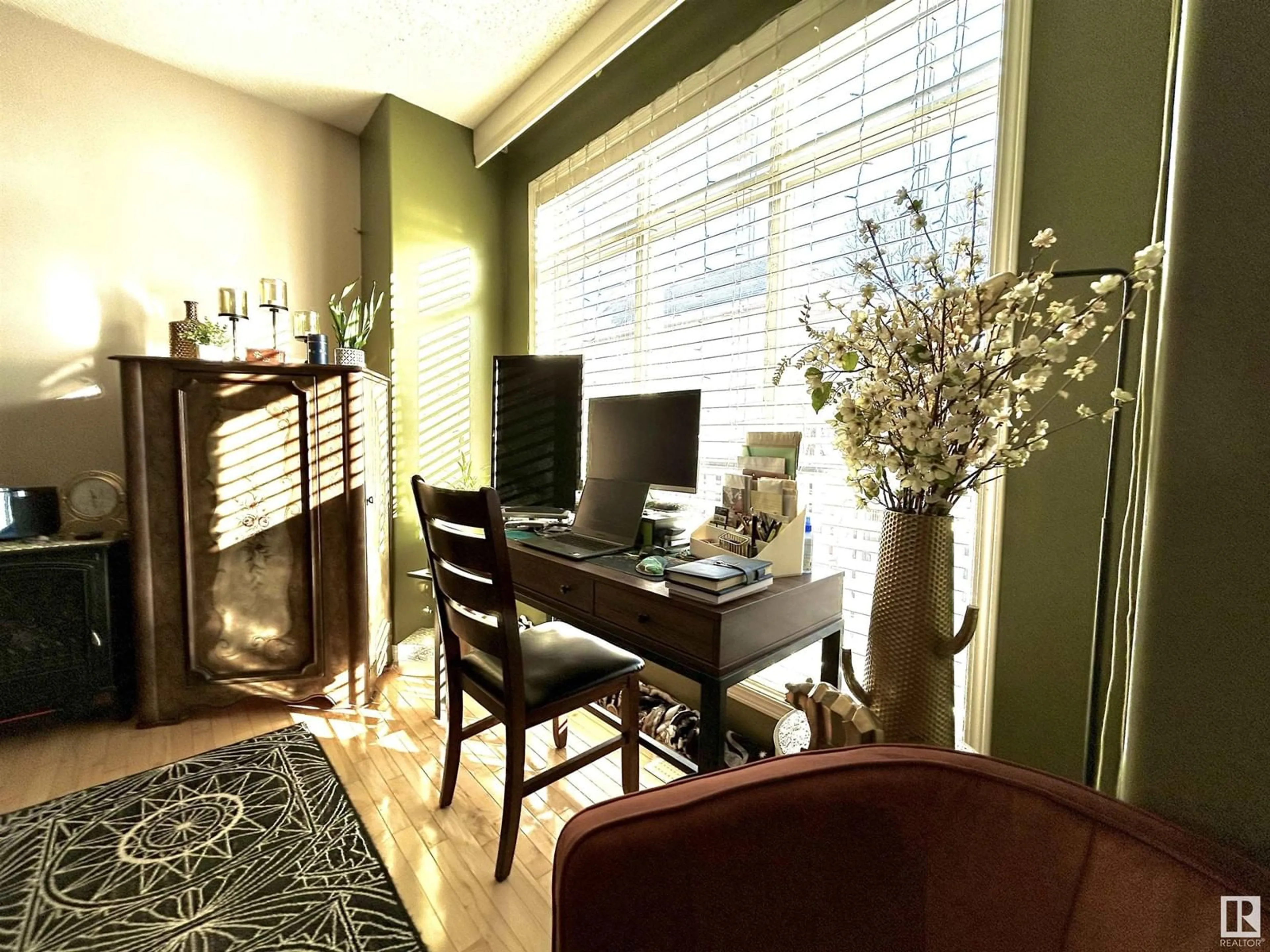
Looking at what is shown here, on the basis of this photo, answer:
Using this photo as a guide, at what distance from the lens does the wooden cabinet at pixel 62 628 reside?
6.24 ft

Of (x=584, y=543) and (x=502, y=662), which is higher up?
(x=584, y=543)

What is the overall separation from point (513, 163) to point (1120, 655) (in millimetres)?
3347

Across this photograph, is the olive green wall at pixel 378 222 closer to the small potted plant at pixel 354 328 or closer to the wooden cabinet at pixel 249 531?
the small potted plant at pixel 354 328

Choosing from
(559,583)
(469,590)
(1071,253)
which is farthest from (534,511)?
(1071,253)

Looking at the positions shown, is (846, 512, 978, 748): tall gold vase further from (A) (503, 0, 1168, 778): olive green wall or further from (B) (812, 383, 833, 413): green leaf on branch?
(A) (503, 0, 1168, 778): olive green wall

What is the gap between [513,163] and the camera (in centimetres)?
295

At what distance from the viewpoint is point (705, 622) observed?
3.77 feet

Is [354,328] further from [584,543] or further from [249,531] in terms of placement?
[584,543]

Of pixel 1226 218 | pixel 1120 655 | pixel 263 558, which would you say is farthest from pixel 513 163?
pixel 1120 655

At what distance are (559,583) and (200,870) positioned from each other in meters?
1.22

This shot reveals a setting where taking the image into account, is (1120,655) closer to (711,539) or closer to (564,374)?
(711,539)

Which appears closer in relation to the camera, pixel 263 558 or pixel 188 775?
pixel 188 775

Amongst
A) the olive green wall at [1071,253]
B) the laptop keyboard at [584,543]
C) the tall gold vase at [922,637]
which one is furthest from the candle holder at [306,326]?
the olive green wall at [1071,253]

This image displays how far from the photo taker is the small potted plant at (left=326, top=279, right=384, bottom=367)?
230 cm
